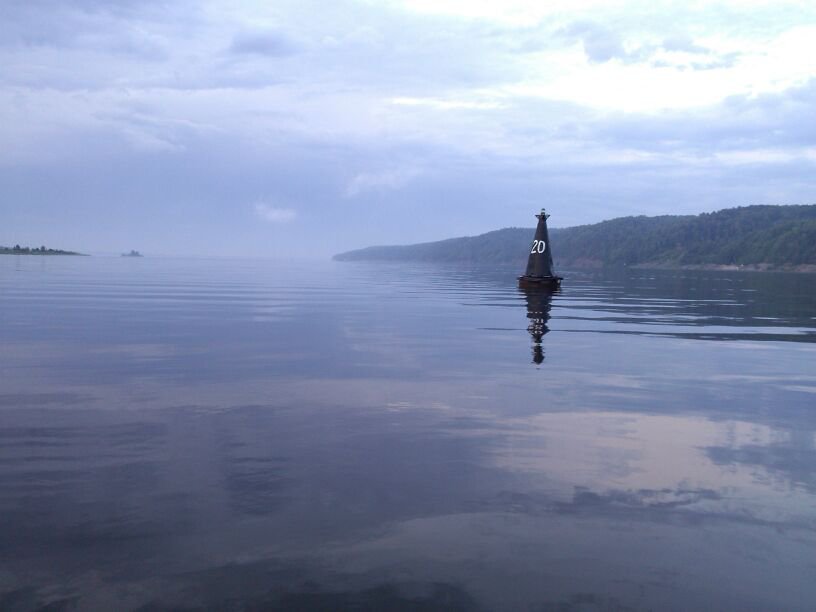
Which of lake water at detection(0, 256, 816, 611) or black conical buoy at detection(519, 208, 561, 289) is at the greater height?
A: black conical buoy at detection(519, 208, 561, 289)

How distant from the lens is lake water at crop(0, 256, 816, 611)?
27.1 feet

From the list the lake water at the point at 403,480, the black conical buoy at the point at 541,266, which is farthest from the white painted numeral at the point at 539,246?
the lake water at the point at 403,480

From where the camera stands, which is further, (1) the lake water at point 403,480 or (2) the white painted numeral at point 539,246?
(2) the white painted numeral at point 539,246

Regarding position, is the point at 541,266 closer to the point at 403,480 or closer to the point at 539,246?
the point at 539,246

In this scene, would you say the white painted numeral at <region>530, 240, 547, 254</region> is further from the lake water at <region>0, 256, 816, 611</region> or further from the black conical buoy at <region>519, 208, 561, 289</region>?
the lake water at <region>0, 256, 816, 611</region>

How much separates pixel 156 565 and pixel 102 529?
135 cm

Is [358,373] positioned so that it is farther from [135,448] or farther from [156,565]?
[156,565]

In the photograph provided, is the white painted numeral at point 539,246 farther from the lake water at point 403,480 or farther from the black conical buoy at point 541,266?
the lake water at point 403,480

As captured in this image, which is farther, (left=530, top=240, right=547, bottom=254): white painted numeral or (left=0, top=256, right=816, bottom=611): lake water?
(left=530, top=240, right=547, bottom=254): white painted numeral

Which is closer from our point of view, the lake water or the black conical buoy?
the lake water

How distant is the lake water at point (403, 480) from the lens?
827cm

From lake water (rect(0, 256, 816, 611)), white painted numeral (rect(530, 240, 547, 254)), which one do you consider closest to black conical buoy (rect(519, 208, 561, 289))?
white painted numeral (rect(530, 240, 547, 254))

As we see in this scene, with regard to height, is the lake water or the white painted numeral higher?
the white painted numeral

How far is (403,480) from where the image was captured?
11.6 metres
